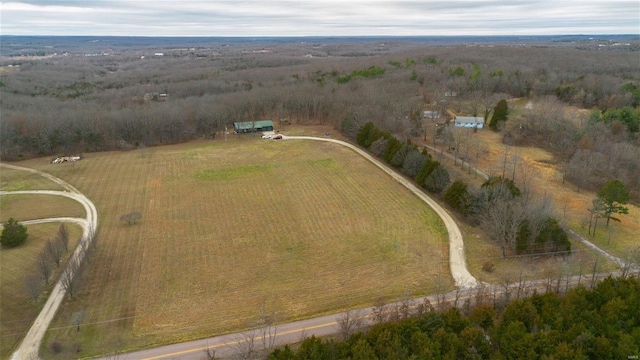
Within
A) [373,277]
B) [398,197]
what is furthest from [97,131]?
[373,277]

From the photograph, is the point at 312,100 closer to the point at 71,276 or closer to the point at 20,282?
the point at 71,276

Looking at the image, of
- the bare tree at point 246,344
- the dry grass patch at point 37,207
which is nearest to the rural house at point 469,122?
the bare tree at point 246,344

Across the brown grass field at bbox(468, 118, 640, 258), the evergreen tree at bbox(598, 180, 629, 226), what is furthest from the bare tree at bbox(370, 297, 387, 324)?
the evergreen tree at bbox(598, 180, 629, 226)

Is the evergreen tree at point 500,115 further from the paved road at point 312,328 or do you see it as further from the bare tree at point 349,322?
the bare tree at point 349,322

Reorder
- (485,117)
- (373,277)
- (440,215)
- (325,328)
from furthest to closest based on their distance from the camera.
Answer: (485,117)
(440,215)
(373,277)
(325,328)

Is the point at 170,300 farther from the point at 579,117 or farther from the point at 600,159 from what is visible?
the point at 579,117

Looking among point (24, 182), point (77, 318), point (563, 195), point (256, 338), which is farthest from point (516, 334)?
point (24, 182)

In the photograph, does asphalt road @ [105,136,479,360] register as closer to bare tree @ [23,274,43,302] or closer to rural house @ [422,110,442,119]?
bare tree @ [23,274,43,302]
